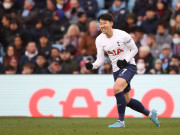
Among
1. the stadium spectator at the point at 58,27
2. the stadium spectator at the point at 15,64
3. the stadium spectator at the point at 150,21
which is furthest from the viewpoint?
the stadium spectator at the point at 58,27

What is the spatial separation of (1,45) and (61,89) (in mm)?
4087

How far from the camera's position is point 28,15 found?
645 inches

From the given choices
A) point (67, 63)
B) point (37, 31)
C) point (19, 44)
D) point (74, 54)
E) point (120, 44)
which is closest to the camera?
point (120, 44)

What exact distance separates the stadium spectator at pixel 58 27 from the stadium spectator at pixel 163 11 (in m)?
3.08

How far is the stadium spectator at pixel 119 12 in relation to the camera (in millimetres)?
15438

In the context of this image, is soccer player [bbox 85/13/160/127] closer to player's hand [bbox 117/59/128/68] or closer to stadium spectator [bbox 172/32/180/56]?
player's hand [bbox 117/59/128/68]

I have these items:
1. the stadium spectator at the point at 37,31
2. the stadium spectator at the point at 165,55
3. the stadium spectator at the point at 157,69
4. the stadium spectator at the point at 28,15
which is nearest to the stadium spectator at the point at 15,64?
the stadium spectator at the point at 37,31

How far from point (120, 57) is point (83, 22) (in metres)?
7.00

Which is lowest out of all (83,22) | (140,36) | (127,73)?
(127,73)

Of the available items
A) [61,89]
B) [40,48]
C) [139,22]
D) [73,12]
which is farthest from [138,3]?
[61,89]

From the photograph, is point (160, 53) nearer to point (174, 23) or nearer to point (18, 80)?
point (174, 23)

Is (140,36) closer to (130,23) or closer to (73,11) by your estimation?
(130,23)

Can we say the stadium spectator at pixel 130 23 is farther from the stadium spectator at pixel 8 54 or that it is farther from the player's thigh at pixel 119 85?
the player's thigh at pixel 119 85

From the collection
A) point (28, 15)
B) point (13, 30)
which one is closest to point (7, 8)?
point (28, 15)
